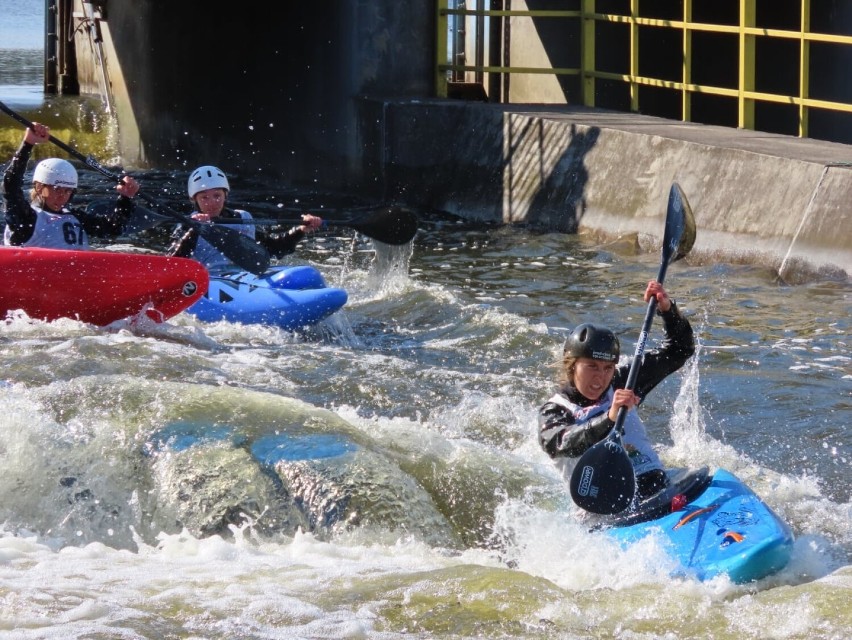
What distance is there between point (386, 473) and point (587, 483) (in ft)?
3.73

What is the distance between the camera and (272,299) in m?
8.39

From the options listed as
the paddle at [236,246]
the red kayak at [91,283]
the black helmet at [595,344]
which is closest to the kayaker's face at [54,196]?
the paddle at [236,246]

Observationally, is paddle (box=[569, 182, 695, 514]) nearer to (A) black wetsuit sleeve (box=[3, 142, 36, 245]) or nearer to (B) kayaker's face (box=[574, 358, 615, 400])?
(B) kayaker's face (box=[574, 358, 615, 400])

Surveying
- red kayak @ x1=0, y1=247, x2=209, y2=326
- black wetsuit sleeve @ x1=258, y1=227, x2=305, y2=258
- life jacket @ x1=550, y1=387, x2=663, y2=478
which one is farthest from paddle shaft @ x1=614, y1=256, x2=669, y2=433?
black wetsuit sleeve @ x1=258, y1=227, x2=305, y2=258

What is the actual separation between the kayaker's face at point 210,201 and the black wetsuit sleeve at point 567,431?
441 cm

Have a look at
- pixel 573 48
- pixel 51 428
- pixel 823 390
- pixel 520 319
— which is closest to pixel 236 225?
pixel 520 319

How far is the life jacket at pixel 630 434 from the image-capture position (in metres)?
4.95

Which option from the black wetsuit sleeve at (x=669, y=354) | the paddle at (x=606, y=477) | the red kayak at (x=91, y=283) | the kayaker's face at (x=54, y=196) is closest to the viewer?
the paddle at (x=606, y=477)

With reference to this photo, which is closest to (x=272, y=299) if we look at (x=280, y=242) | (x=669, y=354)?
(x=280, y=242)

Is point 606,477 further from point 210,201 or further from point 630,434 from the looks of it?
point 210,201

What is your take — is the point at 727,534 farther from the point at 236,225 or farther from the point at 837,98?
the point at 837,98

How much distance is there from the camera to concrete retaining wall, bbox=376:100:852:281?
943 cm

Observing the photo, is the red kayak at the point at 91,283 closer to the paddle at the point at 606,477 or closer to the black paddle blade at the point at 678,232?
the black paddle blade at the point at 678,232

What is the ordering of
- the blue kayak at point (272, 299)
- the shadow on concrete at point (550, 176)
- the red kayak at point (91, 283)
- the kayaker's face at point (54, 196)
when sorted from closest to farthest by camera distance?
the red kayak at point (91, 283) → the blue kayak at point (272, 299) → the kayaker's face at point (54, 196) → the shadow on concrete at point (550, 176)
